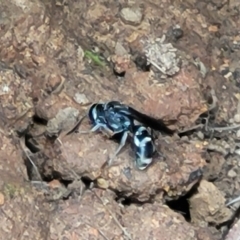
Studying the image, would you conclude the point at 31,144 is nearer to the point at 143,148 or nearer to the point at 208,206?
the point at 143,148

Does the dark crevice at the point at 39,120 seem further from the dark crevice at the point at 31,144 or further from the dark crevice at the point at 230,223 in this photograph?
the dark crevice at the point at 230,223

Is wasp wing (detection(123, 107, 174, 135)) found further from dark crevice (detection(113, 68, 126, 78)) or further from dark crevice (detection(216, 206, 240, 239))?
dark crevice (detection(216, 206, 240, 239))

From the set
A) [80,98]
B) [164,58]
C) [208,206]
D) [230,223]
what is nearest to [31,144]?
[80,98]

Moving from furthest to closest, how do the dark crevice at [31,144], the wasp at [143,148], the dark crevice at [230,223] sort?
the dark crevice at [230,223]
the dark crevice at [31,144]
the wasp at [143,148]

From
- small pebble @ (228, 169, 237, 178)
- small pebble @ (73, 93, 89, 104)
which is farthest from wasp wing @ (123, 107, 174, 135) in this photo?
small pebble @ (228, 169, 237, 178)

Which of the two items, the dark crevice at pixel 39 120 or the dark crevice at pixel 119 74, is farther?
the dark crevice at pixel 119 74

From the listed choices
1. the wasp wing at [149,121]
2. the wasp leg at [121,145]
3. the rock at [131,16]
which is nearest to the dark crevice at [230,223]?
the wasp wing at [149,121]

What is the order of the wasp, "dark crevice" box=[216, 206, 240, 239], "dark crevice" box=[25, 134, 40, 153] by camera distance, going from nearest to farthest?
the wasp → "dark crevice" box=[25, 134, 40, 153] → "dark crevice" box=[216, 206, 240, 239]
